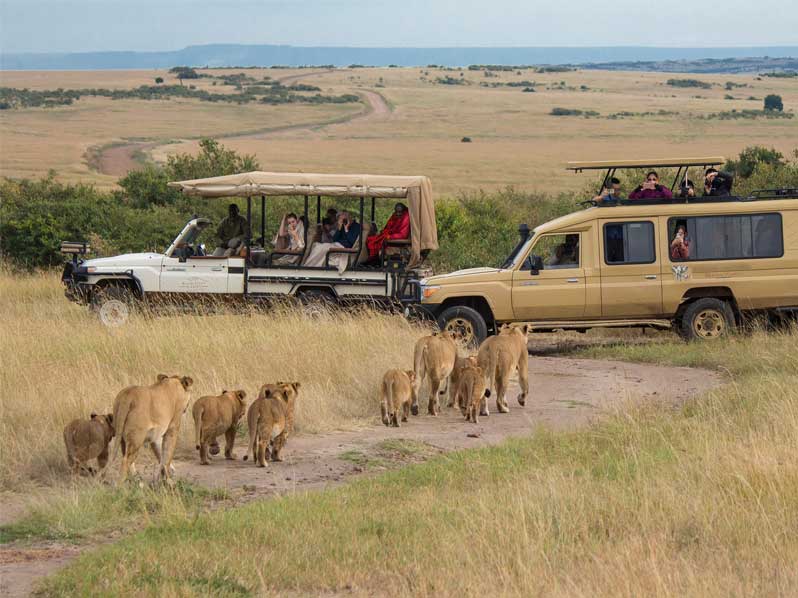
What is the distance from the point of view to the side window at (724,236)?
1608cm

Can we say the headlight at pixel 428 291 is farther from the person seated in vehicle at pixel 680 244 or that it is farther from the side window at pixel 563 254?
the person seated in vehicle at pixel 680 244

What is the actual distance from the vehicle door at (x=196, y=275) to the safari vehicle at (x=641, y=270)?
2.73 metres

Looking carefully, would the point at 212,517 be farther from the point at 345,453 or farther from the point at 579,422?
the point at 579,422

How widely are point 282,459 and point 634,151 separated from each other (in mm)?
61061

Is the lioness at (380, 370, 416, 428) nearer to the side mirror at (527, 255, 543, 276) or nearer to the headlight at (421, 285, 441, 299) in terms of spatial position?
the headlight at (421, 285, 441, 299)

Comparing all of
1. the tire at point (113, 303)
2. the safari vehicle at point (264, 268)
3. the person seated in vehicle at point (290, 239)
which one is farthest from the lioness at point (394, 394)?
the tire at point (113, 303)

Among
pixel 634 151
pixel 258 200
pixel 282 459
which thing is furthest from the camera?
pixel 634 151

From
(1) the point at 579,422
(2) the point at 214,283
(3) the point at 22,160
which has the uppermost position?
(3) the point at 22,160

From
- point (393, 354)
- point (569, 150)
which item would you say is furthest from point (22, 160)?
point (393, 354)

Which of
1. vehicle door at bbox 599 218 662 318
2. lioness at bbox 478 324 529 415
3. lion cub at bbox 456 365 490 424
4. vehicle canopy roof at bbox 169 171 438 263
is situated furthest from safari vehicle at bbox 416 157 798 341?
lion cub at bbox 456 365 490 424

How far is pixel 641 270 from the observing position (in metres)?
16.1

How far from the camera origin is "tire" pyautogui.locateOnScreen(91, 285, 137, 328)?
1714 centimetres

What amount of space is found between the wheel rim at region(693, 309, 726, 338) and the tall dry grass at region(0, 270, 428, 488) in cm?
379

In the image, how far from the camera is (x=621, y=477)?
8609 mm
